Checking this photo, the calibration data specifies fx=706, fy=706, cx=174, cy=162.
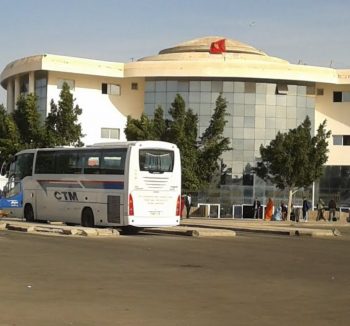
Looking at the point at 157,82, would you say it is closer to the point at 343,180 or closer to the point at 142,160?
the point at 343,180

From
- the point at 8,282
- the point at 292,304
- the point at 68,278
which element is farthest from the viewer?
the point at 68,278

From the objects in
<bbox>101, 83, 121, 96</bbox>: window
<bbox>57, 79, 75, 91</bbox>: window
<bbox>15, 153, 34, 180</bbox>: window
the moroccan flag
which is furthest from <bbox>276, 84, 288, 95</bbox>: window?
<bbox>15, 153, 34, 180</bbox>: window

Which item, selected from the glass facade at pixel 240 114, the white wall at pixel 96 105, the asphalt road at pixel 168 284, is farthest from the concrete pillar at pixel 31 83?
the asphalt road at pixel 168 284

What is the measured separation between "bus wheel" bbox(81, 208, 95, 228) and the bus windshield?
129 inches

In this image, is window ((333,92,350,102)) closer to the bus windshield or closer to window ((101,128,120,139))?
window ((101,128,120,139))

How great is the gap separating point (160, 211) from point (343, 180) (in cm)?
3991

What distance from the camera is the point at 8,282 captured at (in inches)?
462

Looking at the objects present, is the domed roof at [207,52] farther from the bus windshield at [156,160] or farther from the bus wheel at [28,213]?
the bus windshield at [156,160]

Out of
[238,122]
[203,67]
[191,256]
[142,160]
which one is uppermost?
[203,67]

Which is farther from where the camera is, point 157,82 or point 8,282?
point 157,82

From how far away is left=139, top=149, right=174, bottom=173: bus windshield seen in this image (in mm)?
25311

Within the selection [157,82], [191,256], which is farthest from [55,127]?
[191,256]

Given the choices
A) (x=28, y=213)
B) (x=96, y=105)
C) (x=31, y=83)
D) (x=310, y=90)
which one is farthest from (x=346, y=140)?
(x=28, y=213)

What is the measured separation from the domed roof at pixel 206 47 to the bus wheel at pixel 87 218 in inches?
1506
